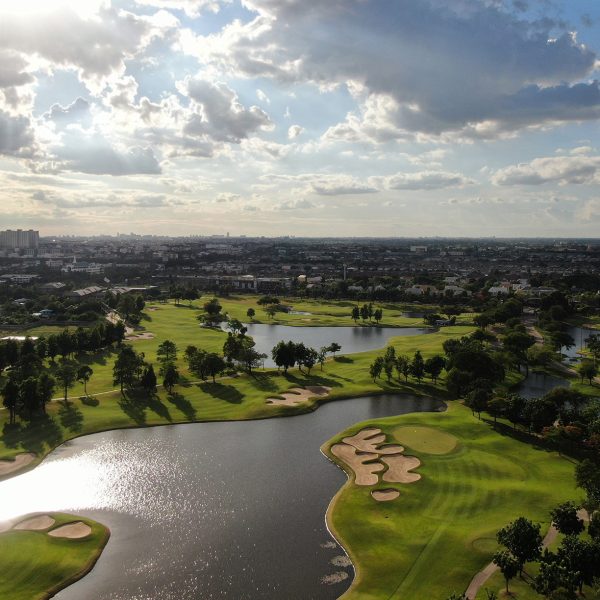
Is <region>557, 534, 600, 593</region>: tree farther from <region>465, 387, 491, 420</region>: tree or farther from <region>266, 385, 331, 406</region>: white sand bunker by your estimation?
<region>266, 385, 331, 406</region>: white sand bunker

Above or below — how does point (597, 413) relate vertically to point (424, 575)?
above

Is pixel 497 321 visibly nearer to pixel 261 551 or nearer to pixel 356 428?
pixel 356 428

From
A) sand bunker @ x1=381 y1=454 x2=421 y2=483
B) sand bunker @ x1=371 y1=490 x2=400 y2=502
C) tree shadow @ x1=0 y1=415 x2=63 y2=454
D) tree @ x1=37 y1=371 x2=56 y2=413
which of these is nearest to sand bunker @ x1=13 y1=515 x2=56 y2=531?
tree shadow @ x1=0 y1=415 x2=63 y2=454

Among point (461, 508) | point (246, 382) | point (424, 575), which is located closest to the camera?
point (424, 575)

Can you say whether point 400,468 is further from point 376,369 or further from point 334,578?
point 376,369

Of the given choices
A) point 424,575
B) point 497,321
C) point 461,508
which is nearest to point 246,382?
point 461,508

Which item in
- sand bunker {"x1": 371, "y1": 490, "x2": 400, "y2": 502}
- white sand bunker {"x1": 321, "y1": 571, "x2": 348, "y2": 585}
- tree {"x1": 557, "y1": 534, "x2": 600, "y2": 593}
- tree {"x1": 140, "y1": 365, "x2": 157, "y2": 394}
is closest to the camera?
tree {"x1": 557, "y1": 534, "x2": 600, "y2": 593}

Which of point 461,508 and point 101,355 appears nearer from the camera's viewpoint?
point 461,508
